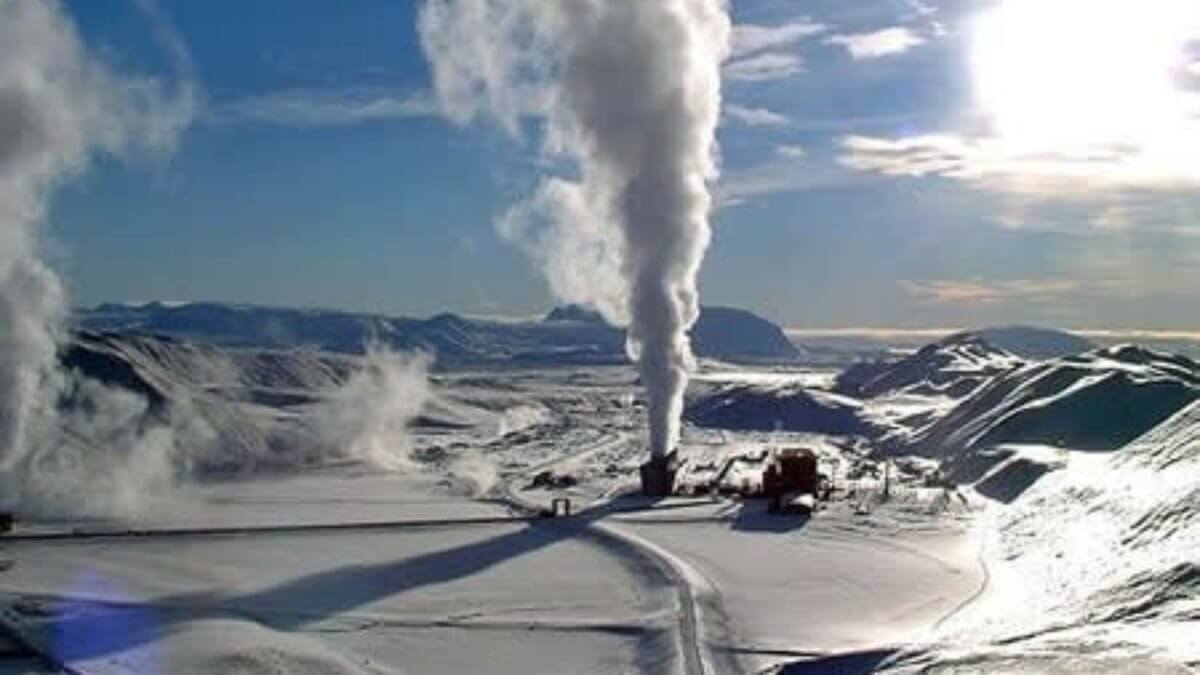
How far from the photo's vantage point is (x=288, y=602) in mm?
39625

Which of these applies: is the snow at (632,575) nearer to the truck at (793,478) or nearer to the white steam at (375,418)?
the truck at (793,478)

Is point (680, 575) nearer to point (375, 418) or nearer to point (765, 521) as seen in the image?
point (765, 521)

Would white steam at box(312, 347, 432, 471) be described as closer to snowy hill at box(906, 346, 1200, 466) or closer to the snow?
the snow

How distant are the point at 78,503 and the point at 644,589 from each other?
1241 inches

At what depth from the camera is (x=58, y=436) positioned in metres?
72.6

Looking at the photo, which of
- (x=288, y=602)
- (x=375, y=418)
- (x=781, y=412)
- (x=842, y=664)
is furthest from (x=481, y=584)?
(x=781, y=412)

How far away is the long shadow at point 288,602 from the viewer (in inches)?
1352

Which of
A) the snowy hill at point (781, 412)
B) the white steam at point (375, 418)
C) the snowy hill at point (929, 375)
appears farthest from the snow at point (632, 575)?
the snowy hill at point (929, 375)

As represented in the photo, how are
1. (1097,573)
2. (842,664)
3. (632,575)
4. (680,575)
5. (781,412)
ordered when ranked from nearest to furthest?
1. (842,664)
2. (1097,573)
3. (680,575)
4. (632,575)
5. (781,412)

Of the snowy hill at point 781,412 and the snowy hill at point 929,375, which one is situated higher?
the snowy hill at point 929,375

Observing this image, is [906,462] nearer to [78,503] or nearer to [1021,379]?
[1021,379]

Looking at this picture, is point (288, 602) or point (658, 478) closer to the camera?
point (288, 602)

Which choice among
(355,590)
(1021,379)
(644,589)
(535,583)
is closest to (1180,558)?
(644,589)

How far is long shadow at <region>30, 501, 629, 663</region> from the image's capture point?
34344mm
